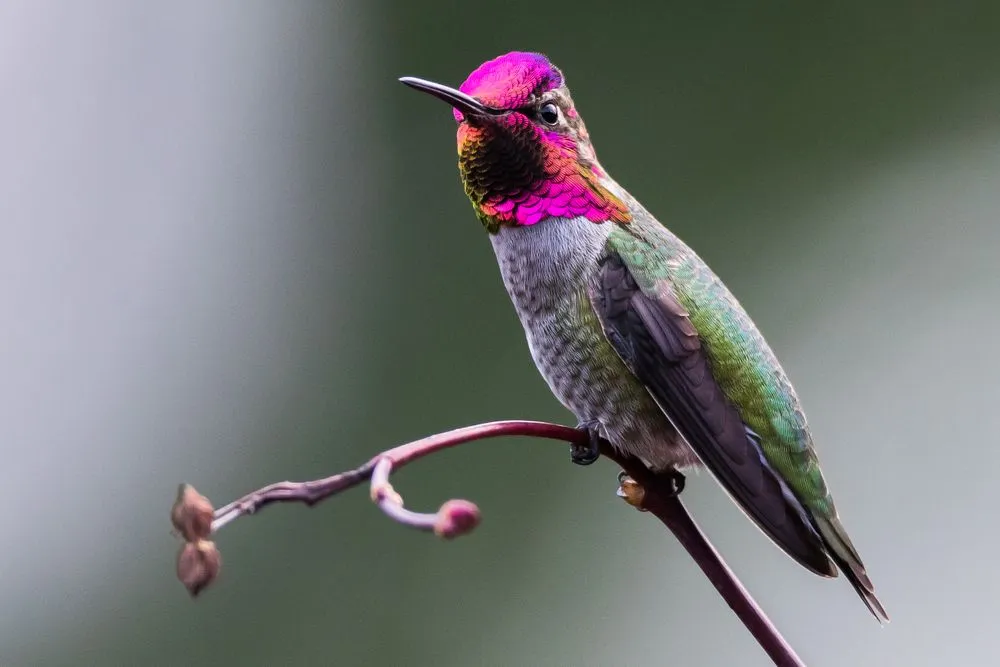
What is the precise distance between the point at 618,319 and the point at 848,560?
1.34 feet

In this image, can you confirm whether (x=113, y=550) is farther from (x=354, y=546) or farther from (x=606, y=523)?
(x=606, y=523)

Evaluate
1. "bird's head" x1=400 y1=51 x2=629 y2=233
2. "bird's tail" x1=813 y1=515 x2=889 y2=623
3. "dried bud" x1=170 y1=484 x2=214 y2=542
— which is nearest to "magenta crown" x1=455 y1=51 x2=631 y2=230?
"bird's head" x1=400 y1=51 x2=629 y2=233

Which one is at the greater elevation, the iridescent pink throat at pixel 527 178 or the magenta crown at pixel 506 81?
the magenta crown at pixel 506 81

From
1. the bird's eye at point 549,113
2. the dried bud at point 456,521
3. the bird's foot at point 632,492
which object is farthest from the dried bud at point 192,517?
the bird's eye at point 549,113

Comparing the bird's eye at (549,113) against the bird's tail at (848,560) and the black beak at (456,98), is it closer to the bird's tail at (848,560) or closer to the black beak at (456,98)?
the black beak at (456,98)

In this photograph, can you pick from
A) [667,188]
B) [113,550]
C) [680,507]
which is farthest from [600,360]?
[113,550]

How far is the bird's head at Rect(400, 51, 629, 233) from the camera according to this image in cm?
141

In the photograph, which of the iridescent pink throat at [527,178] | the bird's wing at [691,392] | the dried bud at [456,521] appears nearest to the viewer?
the dried bud at [456,521]

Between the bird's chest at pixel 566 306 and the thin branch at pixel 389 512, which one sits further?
the bird's chest at pixel 566 306

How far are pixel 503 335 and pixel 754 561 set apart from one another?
907 millimetres

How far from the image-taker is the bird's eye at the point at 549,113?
1.46 m

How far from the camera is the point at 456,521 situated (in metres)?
0.56

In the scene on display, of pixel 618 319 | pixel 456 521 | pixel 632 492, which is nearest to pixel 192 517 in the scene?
pixel 456 521

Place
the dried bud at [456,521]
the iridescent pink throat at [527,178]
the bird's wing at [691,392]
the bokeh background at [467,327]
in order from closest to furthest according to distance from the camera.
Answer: the dried bud at [456,521]
the bird's wing at [691,392]
the iridescent pink throat at [527,178]
the bokeh background at [467,327]
